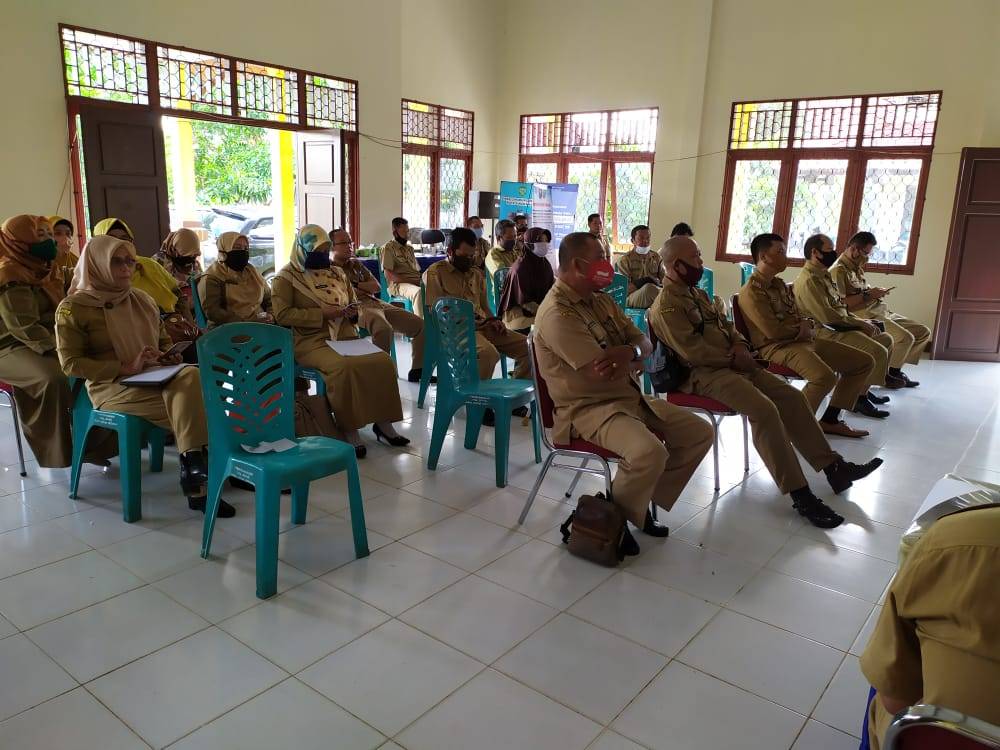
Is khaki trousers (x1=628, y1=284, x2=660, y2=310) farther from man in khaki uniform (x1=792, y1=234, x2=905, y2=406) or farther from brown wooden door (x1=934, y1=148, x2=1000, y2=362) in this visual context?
brown wooden door (x1=934, y1=148, x2=1000, y2=362)

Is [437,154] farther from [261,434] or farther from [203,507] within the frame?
[261,434]

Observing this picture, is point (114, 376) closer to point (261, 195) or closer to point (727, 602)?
point (727, 602)

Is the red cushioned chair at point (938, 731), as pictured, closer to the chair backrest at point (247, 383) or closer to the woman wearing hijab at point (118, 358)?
the chair backrest at point (247, 383)

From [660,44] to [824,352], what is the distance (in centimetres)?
590

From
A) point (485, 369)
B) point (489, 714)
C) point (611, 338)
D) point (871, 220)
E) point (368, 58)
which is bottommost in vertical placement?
point (489, 714)

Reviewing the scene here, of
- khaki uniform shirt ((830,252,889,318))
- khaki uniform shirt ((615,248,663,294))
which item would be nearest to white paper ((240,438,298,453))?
khaki uniform shirt ((830,252,889,318))

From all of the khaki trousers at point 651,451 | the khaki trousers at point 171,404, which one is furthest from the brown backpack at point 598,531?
the khaki trousers at point 171,404

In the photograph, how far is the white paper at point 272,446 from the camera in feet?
8.79

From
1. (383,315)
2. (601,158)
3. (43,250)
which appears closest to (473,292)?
(383,315)

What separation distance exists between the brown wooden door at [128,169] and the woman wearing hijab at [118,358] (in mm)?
3420

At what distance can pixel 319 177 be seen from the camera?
27.7 ft

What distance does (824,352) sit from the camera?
14.8ft

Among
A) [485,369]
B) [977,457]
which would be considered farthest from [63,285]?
[977,457]

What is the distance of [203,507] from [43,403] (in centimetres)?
95
